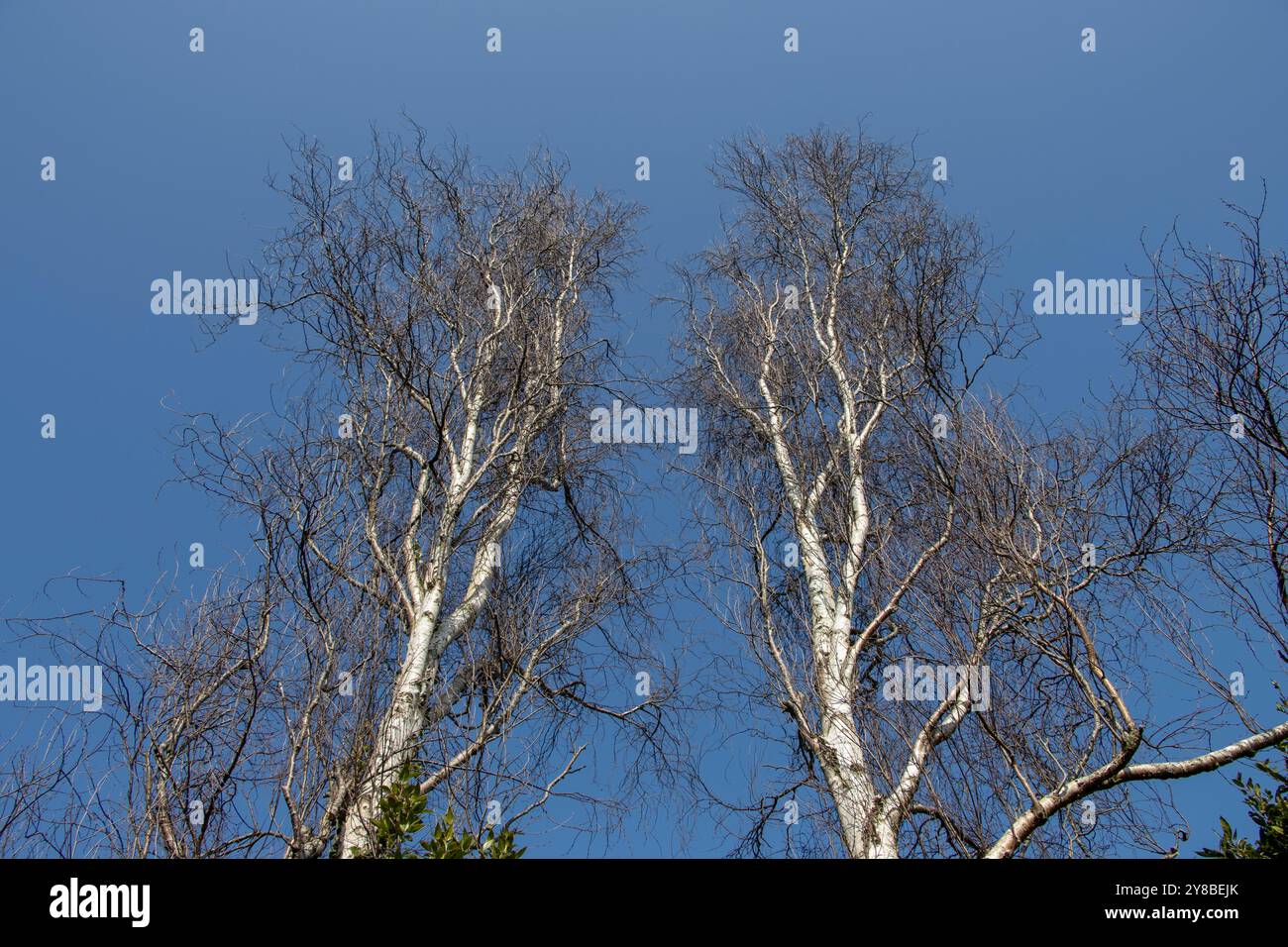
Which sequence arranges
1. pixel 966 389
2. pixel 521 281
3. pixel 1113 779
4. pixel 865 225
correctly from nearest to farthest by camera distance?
pixel 1113 779
pixel 966 389
pixel 521 281
pixel 865 225

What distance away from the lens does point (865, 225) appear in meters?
10.8

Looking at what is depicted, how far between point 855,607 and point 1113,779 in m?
3.18

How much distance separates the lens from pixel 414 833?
205 inches

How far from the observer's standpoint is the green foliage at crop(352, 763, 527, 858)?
16.5ft

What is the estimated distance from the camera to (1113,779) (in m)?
4.96

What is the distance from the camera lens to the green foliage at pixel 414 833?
5.02 metres

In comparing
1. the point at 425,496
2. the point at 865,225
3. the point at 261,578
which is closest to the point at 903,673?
the point at 425,496

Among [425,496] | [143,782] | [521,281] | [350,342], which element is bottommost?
[143,782]
